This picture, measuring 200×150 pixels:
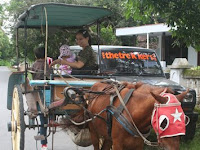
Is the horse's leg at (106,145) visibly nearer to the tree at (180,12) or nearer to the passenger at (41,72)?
the passenger at (41,72)

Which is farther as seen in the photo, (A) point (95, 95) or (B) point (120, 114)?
(A) point (95, 95)

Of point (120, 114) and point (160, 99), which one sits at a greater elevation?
point (160, 99)

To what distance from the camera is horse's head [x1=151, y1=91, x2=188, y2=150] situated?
9.40 ft

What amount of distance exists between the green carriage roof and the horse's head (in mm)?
2634

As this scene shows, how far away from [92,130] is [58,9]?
2105 millimetres

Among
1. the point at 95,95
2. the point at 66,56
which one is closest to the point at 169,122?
the point at 95,95

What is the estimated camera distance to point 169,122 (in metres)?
2.88

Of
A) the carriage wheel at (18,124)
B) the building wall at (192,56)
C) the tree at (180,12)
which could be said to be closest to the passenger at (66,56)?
the carriage wheel at (18,124)

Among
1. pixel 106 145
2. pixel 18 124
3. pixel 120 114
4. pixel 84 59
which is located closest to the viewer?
pixel 120 114

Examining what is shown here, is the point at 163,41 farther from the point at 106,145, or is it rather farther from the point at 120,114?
the point at 120,114

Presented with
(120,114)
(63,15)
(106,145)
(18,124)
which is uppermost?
(63,15)

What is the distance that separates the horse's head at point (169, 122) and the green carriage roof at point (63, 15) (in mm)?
2634

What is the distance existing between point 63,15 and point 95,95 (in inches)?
84.7

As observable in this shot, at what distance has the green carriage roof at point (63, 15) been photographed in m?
5.05
